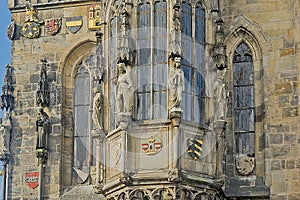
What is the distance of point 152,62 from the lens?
Result: 2133 centimetres

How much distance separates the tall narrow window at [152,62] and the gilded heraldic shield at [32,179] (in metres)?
4.11

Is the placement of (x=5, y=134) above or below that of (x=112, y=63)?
below

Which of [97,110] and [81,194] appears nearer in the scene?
[97,110]

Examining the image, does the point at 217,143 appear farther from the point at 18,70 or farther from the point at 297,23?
the point at 18,70

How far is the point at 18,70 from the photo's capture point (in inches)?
980

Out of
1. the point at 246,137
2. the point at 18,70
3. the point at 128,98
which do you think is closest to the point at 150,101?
the point at 128,98

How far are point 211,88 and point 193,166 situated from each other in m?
1.91

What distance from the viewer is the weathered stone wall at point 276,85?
22.4m

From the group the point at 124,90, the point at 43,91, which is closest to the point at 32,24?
the point at 43,91

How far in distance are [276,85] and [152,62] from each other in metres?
3.19

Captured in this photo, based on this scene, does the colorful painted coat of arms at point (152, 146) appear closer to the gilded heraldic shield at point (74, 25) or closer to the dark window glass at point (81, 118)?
the dark window glass at point (81, 118)

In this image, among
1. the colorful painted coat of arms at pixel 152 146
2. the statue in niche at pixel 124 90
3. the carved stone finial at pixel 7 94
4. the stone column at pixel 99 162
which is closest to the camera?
the colorful painted coat of arms at pixel 152 146

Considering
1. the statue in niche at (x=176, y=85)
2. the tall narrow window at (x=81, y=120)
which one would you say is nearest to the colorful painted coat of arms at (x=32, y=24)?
the tall narrow window at (x=81, y=120)

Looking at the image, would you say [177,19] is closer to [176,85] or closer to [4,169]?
[176,85]
